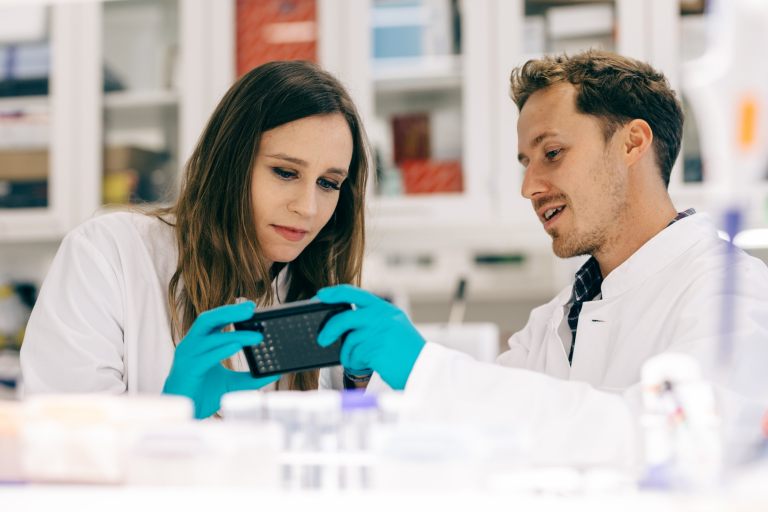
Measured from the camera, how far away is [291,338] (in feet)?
3.14

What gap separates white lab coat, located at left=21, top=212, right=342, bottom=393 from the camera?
3.68ft

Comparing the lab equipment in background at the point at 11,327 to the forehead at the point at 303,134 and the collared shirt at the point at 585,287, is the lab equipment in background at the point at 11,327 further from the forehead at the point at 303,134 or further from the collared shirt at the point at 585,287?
the collared shirt at the point at 585,287

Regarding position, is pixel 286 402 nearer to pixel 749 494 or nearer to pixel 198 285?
pixel 749 494

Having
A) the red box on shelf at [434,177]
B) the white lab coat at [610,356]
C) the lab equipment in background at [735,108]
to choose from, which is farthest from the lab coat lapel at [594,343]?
the red box on shelf at [434,177]

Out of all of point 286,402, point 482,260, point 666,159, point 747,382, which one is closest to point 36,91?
point 482,260

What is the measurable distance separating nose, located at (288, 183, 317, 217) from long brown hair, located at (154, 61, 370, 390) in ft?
0.26

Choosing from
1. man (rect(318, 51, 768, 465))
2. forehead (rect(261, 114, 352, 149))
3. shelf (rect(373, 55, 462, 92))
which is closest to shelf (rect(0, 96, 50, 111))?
shelf (rect(373, 55, 462, 92))

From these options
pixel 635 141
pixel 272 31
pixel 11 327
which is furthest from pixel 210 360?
pixel 11 327

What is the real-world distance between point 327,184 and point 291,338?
49 centimetres

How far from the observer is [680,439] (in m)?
0.59

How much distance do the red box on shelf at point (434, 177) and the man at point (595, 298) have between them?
2.87 ft

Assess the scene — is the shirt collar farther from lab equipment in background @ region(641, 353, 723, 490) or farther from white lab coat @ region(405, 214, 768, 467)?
lab equipment in background @ region(641, 353, 723, 490)

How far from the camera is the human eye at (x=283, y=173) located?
130 centimetres

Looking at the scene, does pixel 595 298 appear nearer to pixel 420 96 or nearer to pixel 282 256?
pixel 282 256
